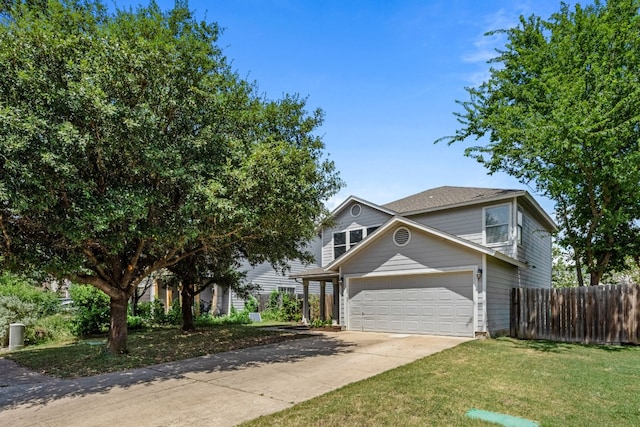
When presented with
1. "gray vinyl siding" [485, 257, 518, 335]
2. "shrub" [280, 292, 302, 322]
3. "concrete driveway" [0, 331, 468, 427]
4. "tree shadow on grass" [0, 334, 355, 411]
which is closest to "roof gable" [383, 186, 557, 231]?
"gray vinyl siding" [485, 257, 518, 335]

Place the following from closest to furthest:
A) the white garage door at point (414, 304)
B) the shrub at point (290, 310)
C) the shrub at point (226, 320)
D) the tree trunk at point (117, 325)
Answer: the tree trunk at point (117, 325)
the white garage door at point (414, 304)
the shrub at point (226, 320)
the shrub at point (290, 310)

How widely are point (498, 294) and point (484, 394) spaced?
8.09 m

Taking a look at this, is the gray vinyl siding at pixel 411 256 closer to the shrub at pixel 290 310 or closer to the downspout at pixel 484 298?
the downspout at pixel 484 298

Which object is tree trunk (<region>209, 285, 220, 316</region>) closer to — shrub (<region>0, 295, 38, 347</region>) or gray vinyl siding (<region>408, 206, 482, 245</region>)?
shrub (<region>0, 295, 38, 347</region>)

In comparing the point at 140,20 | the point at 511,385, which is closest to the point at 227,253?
the point at 140,20

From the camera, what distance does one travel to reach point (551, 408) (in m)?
5.61

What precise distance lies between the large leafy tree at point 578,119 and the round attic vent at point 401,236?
194 inches

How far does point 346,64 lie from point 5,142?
10.0 m

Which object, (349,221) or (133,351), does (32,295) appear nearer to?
(133,351)

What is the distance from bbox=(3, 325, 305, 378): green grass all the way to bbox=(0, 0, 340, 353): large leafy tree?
80 cm

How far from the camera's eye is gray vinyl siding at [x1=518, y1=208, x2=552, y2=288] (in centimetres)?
1611

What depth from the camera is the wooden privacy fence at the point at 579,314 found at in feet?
40.2

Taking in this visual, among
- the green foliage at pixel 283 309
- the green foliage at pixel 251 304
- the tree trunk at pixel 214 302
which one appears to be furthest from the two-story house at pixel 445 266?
the tree trunk at pixel 214 302

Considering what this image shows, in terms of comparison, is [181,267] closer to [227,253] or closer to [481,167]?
[227,253]
